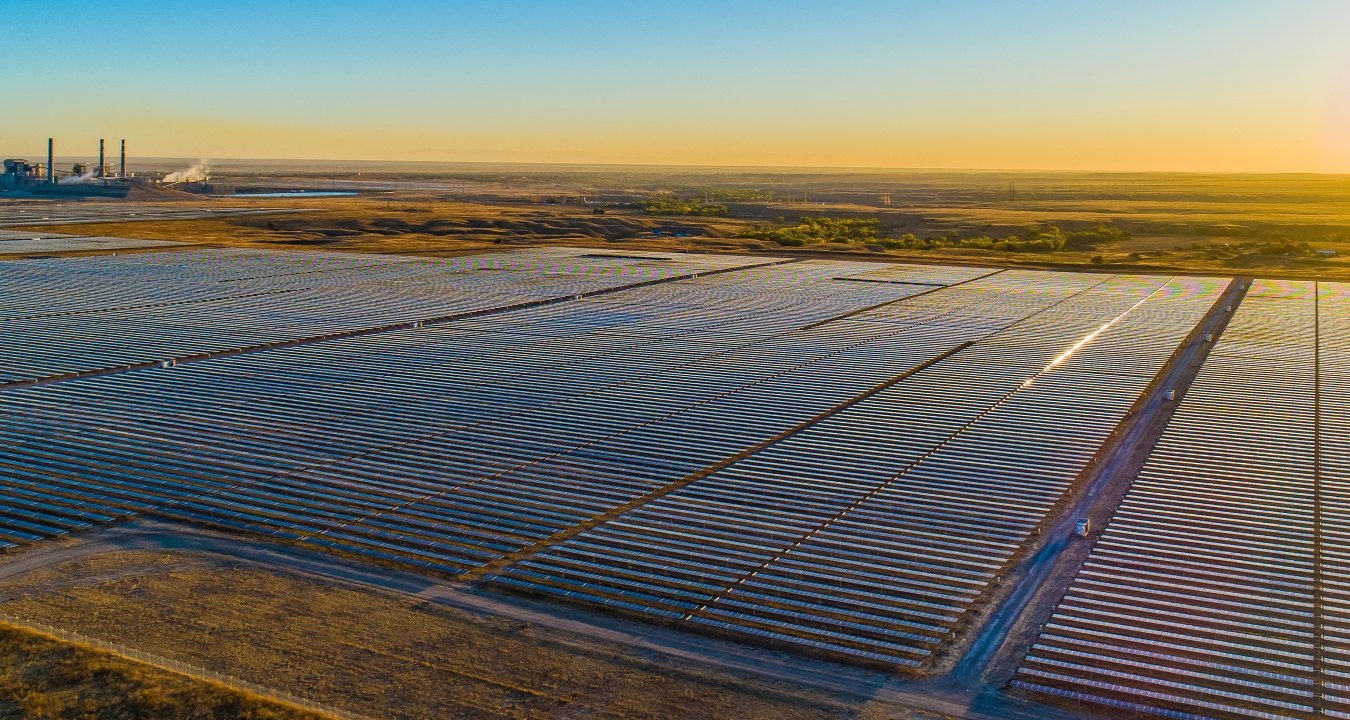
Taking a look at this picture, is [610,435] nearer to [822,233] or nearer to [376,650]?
[376,650]

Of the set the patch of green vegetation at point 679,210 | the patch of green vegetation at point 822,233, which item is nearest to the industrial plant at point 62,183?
the patch of green vegetation at point 679,210

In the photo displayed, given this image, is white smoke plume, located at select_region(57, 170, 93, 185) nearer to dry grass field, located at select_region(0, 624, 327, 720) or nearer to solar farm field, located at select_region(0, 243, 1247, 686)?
solar farm field, located at select_region(0, 243, 1247, 686)

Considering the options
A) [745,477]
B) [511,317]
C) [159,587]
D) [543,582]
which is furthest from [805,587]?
[511,317]

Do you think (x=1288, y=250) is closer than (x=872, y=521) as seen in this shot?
No

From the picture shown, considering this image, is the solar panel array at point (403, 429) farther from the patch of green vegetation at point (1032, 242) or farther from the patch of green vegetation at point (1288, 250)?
the patch of green vegetation at point (1288, 250)

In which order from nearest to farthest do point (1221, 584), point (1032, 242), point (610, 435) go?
1. point (1221, 584)
2. point (610, 435)
3. point (1032, 242)

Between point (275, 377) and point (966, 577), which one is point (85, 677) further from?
point (275, 377)

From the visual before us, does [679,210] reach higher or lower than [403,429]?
higher

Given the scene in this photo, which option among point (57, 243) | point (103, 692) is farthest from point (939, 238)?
point (103, 692)
